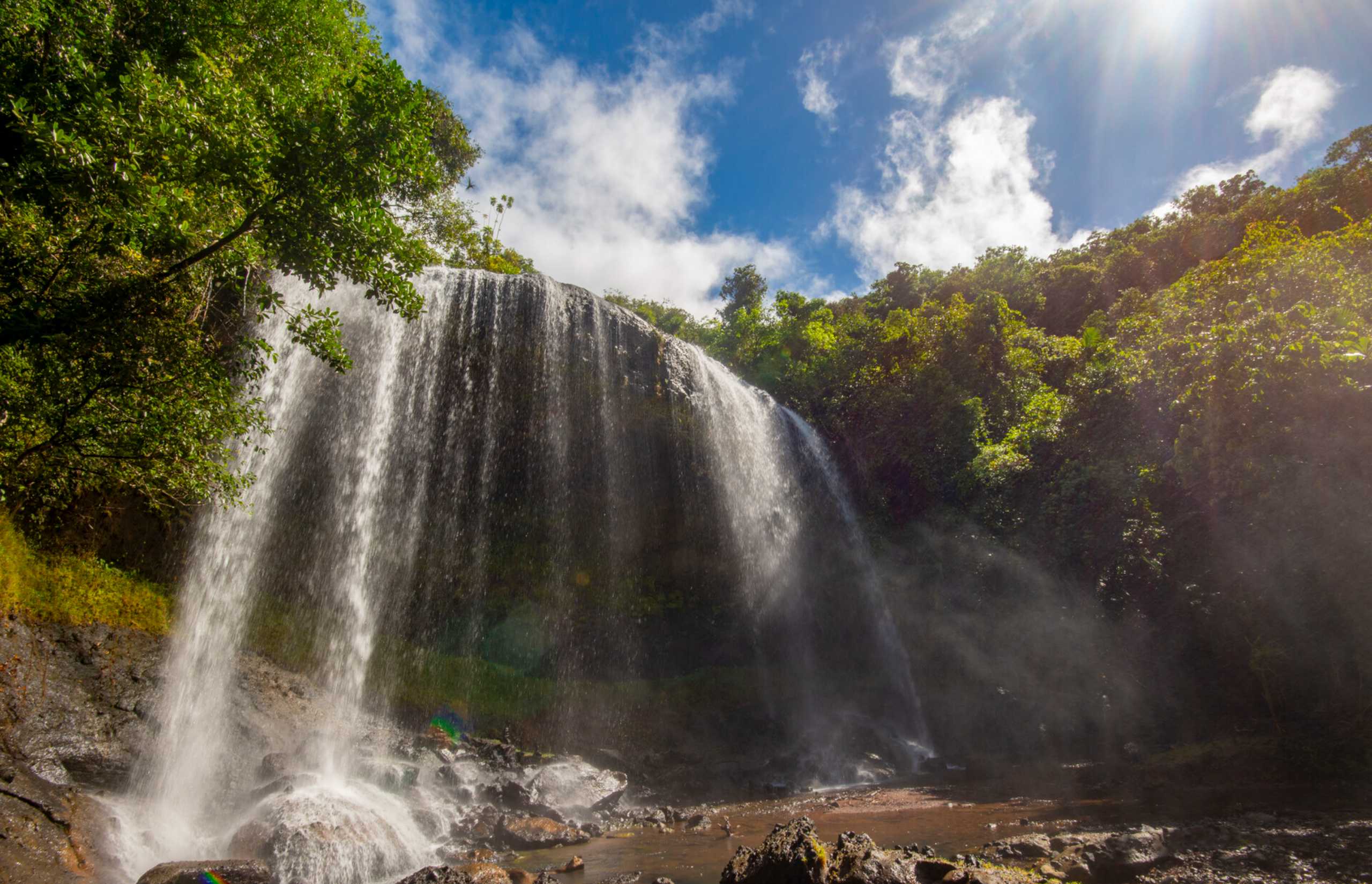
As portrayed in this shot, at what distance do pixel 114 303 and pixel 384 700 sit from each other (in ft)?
30.5

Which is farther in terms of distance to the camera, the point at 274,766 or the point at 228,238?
the point at 274,766

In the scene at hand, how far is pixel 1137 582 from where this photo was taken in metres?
14.5

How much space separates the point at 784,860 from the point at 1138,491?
13460 mm

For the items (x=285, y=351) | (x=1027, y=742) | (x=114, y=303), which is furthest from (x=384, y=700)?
(x=1027, y=742)

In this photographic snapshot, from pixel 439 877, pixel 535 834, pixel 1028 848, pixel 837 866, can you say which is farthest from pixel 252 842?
pixel 1028 848

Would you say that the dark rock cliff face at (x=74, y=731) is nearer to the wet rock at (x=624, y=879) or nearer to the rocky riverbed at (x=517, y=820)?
the rocky riverbed at (x=517, y=820)

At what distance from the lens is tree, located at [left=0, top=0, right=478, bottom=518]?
631 cm

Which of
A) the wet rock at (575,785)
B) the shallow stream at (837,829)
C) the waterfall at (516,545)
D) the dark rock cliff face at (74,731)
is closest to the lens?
the dark rock cliff face at (74,731)

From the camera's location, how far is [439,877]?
20.9 ft

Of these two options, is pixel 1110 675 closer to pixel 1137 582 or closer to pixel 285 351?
pixel 1137 582

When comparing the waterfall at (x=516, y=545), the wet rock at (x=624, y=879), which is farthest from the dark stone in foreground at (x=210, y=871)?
the waterfall at (x=516, y=545)

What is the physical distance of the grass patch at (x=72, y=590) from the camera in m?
9.28

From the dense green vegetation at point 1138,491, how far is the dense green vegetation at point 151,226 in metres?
14.3

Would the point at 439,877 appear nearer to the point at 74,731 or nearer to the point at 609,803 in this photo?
the point at 609,803
